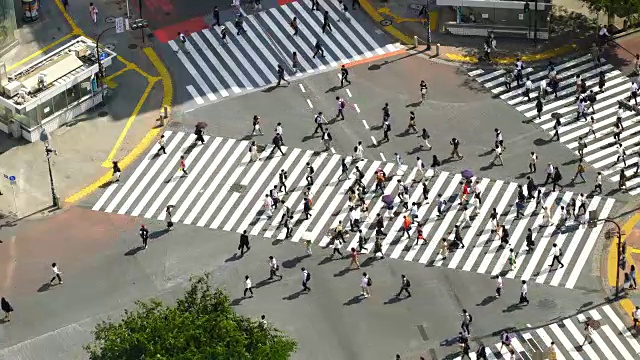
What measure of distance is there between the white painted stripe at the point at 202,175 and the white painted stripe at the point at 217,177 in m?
0.43

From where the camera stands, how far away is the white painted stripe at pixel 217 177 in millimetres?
108000

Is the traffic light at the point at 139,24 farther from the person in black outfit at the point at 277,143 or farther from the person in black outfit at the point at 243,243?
the person in black outfit at the point at 243,243

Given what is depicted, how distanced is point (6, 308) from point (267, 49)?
1369 inches

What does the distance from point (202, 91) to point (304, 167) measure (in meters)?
12.6

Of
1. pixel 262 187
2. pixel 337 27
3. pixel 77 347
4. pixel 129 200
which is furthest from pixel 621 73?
pixel 77 347

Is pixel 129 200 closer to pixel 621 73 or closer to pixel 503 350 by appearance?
pixel 503 350

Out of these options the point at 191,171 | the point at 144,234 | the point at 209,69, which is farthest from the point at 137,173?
the point at 209,69

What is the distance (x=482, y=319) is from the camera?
9862 centimetres

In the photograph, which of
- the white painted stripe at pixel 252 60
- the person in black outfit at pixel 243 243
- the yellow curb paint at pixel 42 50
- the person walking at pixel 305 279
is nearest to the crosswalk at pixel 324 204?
the person in black outfit at pixel 243 243

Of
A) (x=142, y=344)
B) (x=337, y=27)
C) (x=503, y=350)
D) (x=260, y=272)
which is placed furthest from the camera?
(x=337, y=27)

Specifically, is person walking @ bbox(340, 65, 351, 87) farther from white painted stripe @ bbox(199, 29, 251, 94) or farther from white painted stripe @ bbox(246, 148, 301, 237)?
white painted stripe @ bbox(246, 148, 301, 237)

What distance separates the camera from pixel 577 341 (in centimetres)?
9694

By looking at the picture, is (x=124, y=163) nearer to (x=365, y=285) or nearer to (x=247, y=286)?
(x=247, y=286)

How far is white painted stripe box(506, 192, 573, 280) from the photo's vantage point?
335ft
